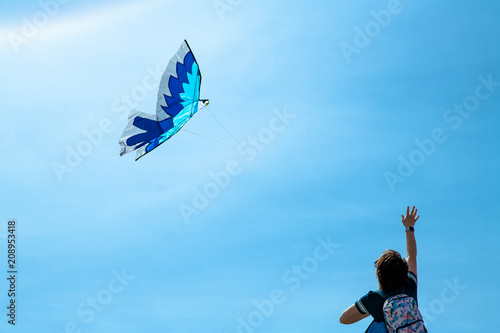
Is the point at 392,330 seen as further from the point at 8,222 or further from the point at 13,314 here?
the point at 8,222

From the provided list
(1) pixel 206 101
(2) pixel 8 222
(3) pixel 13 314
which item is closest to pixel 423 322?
(1) pixel 206 101

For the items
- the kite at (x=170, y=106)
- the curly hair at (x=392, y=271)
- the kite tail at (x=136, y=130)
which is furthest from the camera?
the kite tail at (x=136, y=130)

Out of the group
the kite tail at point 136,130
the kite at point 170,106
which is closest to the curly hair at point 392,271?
the kite at point 170,106

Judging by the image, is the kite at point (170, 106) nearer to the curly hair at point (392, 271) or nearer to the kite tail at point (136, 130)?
the kite tail at point (136, 130)

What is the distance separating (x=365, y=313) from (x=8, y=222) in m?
19.7

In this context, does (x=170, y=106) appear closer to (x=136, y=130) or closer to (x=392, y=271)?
(x=136, y=130)

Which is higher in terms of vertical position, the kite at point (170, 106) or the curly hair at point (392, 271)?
the kite at point (170, 106)

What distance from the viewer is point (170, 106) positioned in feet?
49.8

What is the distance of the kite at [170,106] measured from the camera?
14.9 meters

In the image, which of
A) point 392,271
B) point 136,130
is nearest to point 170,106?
point 136,130

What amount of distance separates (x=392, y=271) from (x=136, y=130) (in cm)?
1196

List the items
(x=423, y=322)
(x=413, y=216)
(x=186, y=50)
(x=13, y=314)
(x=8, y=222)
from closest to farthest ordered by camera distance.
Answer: (x=423, y=322) → (x=413, y=216) → (x=186, y=50) → (x=13, y=314) → (x=8, y=222)

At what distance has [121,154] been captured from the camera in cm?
1509

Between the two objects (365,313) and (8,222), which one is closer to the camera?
(365,313)
